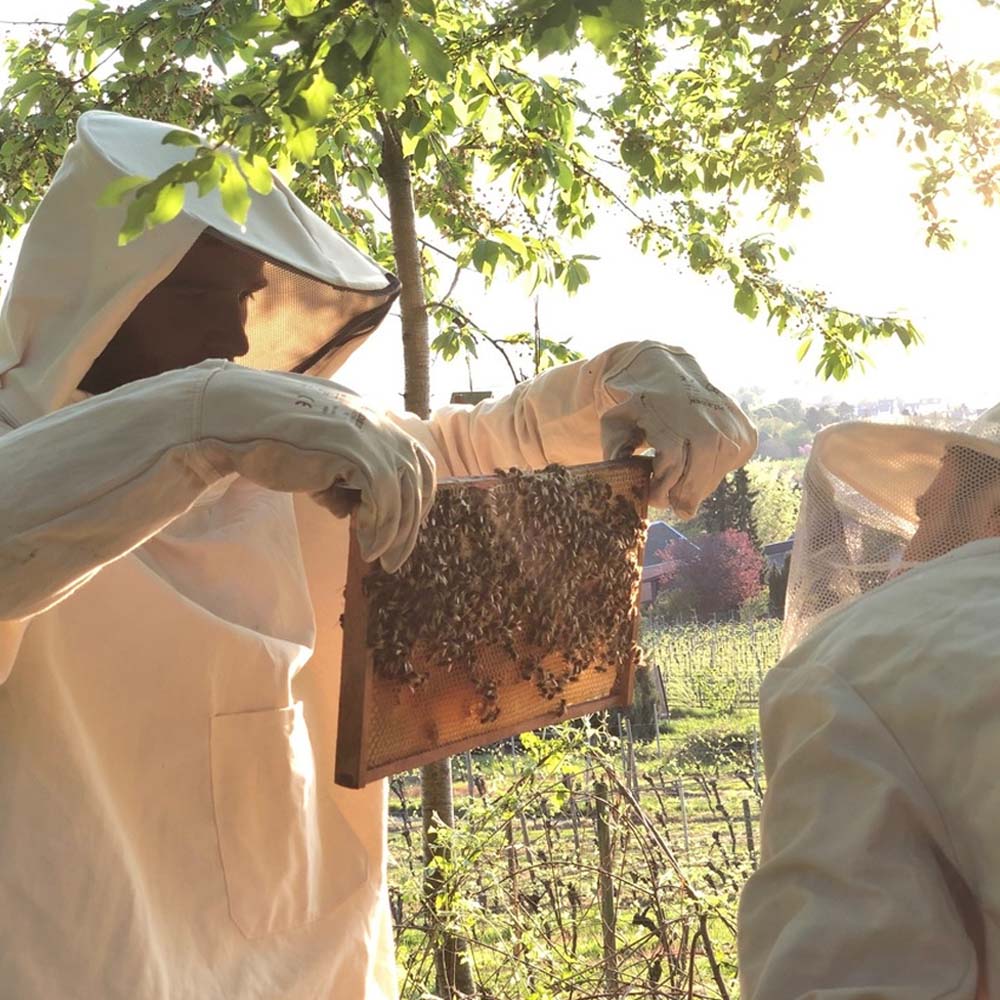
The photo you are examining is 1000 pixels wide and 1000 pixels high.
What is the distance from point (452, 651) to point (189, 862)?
524 millimetres

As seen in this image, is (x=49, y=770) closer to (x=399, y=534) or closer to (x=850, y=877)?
(x=399, y=534)

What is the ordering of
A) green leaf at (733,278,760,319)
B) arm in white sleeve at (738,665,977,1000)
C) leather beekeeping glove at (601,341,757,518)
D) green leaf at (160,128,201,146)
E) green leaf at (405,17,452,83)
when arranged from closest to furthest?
arm in white sleeve at (738,665,977,1000)
green leaf at (160,128,201,146)
green leaf at (405,17,452,83)
leather beekeeping glove at (601,341,757,518)
green leaf at (733,278,760,319)

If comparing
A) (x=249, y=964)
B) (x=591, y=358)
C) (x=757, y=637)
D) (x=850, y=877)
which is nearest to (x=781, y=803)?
(x=850, y=877)

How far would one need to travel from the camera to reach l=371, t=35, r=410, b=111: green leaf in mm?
1406

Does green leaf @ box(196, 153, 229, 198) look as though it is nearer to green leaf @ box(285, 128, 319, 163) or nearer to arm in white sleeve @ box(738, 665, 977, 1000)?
green leaf @ box(285, 128, 319, 163)

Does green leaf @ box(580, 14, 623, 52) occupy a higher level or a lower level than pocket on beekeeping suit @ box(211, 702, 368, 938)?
higher

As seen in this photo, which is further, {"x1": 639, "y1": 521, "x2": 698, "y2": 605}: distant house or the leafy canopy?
{"x1": 639, "y1": 521, "x2": 698, "y2": 605}: distant house

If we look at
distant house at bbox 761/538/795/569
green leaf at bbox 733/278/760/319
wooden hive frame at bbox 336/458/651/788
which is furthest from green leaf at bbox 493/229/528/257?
distant house at bbox 761/538/795/569

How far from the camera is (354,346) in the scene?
2.40 meters

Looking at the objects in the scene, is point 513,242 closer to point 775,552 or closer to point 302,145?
point 302,145

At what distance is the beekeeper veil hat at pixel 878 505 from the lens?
4.91ft

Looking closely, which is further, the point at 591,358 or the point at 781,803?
the point at 591,358

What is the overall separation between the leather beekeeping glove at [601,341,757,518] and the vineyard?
63 cm

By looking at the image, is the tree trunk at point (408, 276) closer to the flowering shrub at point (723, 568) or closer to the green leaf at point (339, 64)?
the green leaf at point (339, 64)
